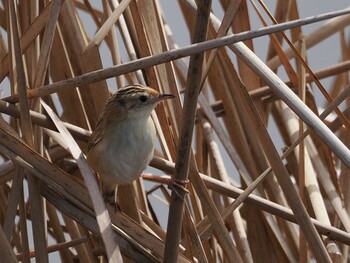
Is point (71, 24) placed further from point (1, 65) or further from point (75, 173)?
point (75, 173)

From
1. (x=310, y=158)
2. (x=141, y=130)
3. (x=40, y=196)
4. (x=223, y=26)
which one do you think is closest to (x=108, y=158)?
(x=141, y=130)

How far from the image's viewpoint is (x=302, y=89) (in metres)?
2.79

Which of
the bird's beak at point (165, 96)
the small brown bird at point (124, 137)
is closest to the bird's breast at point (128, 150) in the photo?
the small brown bird at point (124, 137)

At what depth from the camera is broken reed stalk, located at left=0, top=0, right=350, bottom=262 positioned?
6.86 feet

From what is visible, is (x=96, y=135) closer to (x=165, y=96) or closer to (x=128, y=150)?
(x=128, y=150)

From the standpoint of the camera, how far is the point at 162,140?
2584mm

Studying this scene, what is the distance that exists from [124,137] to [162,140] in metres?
0.14

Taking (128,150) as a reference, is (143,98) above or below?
above

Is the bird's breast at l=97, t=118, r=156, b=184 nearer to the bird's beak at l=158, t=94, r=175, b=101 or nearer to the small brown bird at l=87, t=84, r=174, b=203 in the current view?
the small brown bird at l=87, t=84, r=174, b=203

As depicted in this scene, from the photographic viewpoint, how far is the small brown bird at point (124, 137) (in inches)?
101

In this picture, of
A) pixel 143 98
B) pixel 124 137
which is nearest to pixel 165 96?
pixel 143 98

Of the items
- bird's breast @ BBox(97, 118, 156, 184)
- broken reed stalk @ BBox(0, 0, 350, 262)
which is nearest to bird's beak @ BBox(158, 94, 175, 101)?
broken reed stalk @ BBox(0, 0, 350, 262)

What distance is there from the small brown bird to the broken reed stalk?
0.15 ft

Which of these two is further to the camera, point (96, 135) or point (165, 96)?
point (96, 135)
